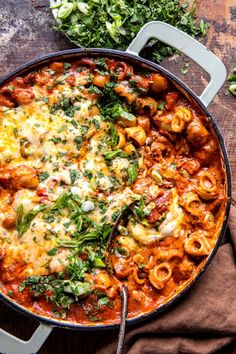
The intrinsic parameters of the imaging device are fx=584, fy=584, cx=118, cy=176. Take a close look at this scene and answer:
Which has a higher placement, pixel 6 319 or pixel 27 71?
pixel 27 71

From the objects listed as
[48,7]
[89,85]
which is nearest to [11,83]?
[89,85]

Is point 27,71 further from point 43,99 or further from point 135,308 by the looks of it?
point 135,308

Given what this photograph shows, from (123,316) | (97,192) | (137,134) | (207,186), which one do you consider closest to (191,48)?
(137,134)

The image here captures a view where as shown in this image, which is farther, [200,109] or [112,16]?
[112,16]

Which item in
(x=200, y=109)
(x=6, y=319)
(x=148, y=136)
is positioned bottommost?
(x=6, y=319)

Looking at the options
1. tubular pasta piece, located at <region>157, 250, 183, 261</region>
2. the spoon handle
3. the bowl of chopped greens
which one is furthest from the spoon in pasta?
the bowl of chopped greens

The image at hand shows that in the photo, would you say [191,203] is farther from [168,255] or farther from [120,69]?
[120,69]

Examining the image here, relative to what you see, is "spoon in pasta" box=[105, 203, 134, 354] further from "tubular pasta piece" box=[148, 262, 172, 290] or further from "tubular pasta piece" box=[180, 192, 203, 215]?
"tubular pasta piece" box=[180, 192, 203, 215]
